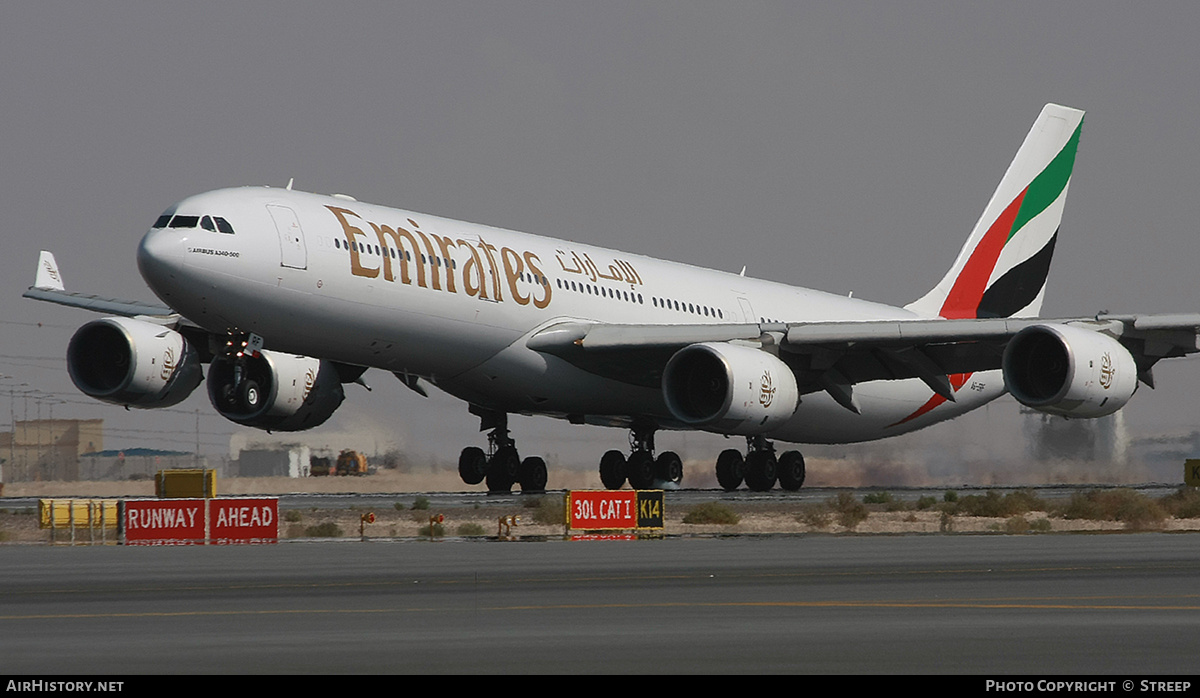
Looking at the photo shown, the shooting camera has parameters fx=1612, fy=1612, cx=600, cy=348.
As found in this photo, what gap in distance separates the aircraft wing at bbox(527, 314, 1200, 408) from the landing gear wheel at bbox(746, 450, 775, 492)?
535 centimetres

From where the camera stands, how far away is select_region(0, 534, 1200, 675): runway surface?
34.2 feet

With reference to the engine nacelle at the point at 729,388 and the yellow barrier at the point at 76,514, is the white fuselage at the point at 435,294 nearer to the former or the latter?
the engine nacelle at the point at 729,388

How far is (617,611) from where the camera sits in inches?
548

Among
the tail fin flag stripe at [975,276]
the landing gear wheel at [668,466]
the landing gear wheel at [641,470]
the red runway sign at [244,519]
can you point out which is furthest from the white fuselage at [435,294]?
the tail fin flag stripe at [975,276]

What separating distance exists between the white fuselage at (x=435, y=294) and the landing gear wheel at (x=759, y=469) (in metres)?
1.15

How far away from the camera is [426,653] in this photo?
10922 millimetres

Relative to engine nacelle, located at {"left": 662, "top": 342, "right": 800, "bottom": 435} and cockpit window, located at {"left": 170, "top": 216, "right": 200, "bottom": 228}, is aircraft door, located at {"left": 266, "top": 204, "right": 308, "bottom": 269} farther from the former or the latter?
engine nacelle, located at {"left": 662, "top": 342, "right": 800, "bottom": 435}

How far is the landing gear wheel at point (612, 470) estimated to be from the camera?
44.1 metres

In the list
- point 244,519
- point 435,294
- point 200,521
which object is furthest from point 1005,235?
point 200,521

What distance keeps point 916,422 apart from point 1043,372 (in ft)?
48.5

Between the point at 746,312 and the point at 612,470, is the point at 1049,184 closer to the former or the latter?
the point at 746,312

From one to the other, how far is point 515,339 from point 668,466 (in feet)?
26.5
